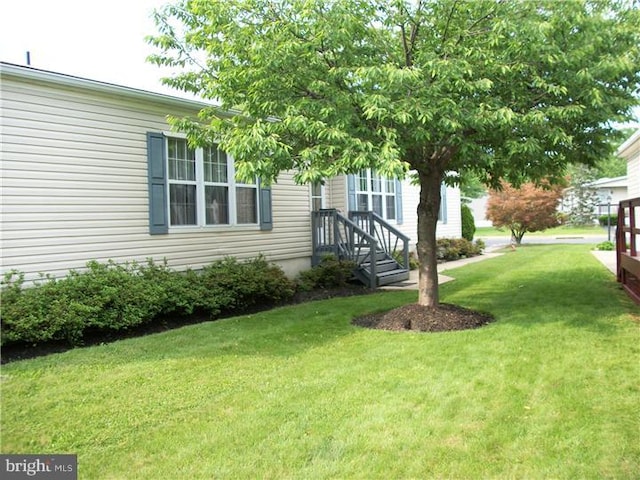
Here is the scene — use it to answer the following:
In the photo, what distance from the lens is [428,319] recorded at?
6832 millimetres

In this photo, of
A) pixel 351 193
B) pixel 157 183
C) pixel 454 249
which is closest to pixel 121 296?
pixel 157 183

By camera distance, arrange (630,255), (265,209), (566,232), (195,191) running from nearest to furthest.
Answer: (630,255) < (195,191) < (265,209) < (566,232)

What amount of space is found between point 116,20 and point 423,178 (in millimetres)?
5274

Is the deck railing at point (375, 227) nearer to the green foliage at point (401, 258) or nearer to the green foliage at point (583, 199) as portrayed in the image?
the green foliage at point (401, 258)

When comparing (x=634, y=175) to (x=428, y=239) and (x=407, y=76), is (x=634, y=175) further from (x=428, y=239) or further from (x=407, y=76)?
(x=407, y=76)

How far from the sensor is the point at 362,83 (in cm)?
586

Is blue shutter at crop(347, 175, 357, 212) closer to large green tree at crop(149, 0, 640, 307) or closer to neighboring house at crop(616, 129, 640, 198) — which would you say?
neighboring house at crop(616, 129, 640, 198)

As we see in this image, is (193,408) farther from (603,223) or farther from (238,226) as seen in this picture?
(603,223)

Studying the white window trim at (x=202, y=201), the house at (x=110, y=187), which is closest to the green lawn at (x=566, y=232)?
the white window trim at (x=202, y=201)

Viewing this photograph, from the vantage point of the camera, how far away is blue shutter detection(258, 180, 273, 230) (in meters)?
10.0

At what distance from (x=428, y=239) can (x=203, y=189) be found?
3.86m

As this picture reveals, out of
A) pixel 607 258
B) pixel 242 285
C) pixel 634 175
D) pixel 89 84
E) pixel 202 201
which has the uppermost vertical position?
pixel 89 84

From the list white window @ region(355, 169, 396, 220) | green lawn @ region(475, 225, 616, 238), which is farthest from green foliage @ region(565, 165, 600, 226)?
white window @ region(355, 169, 396, 220)

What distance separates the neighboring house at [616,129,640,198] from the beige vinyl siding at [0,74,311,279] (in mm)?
8451
